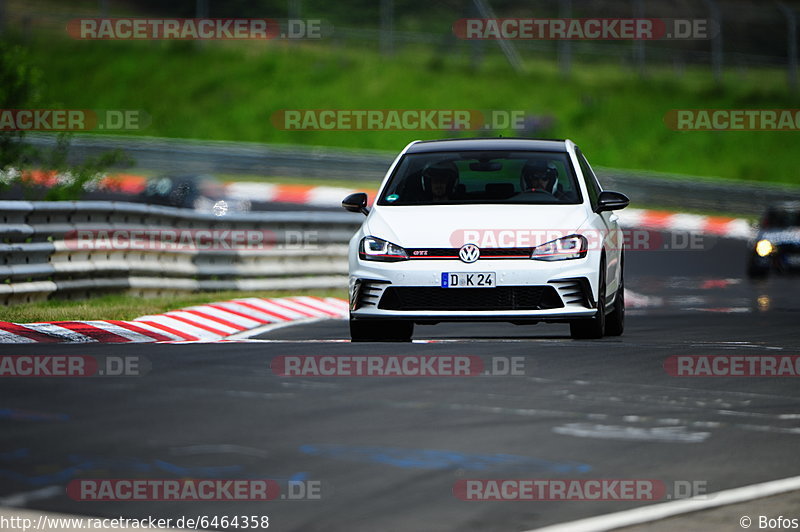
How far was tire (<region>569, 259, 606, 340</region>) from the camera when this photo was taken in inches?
458

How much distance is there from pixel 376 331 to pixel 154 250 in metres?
6.10

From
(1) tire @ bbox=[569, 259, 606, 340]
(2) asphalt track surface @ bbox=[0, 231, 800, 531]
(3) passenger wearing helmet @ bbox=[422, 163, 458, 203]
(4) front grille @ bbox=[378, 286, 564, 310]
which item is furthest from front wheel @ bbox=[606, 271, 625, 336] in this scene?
(3) passenger wearing helmet @ bbox=[422, 163, 458, 203]

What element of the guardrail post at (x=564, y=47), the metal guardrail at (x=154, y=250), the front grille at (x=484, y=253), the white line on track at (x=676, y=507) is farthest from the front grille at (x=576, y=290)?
the guardrail post at (x=564, y=47)

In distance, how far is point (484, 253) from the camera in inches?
441

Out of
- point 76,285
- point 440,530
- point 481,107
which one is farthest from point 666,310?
point 481,107

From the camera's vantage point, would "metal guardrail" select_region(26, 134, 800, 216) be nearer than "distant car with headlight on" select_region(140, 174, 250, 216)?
No

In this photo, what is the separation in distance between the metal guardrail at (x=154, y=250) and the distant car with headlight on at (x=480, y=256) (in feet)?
14.3

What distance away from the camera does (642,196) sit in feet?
123

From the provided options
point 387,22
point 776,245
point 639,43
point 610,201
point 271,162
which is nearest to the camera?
point 610,201

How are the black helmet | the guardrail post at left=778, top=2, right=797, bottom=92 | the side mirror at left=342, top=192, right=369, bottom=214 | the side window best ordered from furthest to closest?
1. the guardrail post at left=778, top=2, right=797, bottom=92
2. the side window
3. the black helmet
4. the side mirror at left=342, top=192, right=369, bottom=214

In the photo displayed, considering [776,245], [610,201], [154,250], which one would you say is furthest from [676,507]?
[776,245]

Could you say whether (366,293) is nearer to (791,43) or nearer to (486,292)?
(486,292)

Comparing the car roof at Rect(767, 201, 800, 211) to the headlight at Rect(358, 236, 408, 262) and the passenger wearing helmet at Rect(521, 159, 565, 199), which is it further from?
the headlight at Rect(358, 236, 408, 262)

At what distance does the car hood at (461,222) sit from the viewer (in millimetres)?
11289
